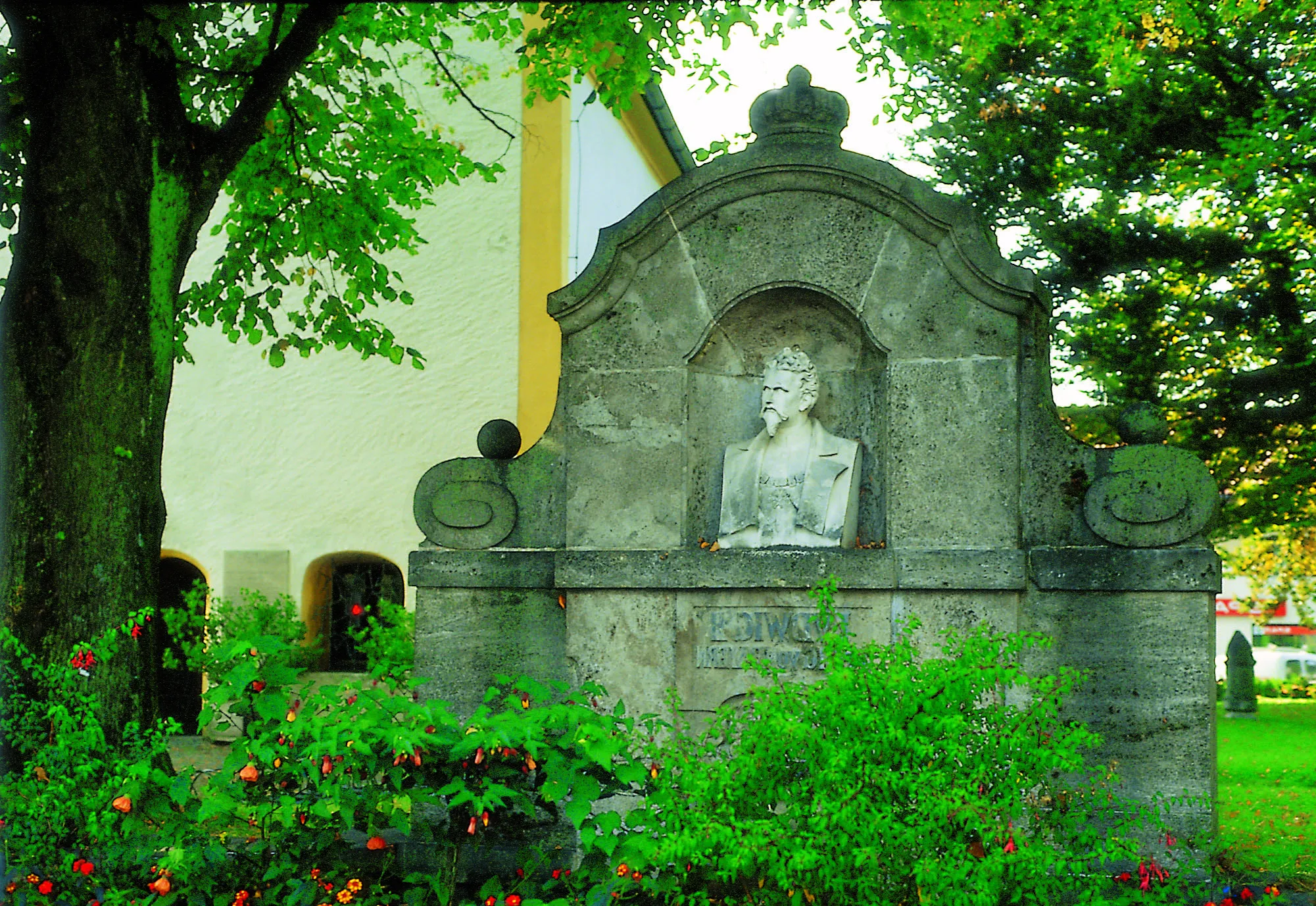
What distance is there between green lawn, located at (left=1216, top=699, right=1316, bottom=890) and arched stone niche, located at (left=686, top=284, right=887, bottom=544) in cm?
241

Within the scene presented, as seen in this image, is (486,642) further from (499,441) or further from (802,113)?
(802,113)

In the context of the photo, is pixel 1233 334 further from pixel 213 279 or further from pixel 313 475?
pixel 213 279

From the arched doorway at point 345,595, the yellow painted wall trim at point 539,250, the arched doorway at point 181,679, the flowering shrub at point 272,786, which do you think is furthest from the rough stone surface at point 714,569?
the arched doorway at point 181,679

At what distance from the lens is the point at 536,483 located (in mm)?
6500

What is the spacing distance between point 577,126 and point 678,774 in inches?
359

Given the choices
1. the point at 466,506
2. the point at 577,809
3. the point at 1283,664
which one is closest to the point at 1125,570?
the point at 577,809

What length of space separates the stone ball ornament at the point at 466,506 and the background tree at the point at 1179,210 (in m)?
6.69

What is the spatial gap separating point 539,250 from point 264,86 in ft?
19.4

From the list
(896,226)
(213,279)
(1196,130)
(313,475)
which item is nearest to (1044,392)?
(896,226)

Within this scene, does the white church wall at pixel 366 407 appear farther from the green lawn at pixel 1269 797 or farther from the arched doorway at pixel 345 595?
the green lawn at pixel 1269 797

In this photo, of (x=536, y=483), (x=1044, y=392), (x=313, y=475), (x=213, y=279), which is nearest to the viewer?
(x=1044, y=392)

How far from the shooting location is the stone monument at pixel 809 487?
223 inches

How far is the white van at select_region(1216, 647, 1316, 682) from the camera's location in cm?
2867

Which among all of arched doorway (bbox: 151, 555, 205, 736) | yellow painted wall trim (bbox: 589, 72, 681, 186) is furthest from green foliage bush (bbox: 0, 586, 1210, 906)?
yellow painted wall trim (bbox: 589, 72, 681, 186)
